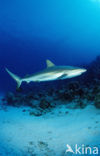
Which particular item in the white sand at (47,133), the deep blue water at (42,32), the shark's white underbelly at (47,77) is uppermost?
the deep blue water at (42,32)

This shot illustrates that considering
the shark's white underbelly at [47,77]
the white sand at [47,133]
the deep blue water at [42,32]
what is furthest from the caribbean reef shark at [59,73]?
the deep blue water at [42,32]

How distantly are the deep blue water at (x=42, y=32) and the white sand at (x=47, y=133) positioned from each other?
4145 centimetres

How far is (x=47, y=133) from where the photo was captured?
19.0 ft

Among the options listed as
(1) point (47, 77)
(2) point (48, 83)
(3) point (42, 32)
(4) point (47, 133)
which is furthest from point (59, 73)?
(3) point (42, 32)

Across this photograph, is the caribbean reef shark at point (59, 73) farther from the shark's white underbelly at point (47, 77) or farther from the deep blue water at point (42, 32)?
the deep blue water at point (42, 32)

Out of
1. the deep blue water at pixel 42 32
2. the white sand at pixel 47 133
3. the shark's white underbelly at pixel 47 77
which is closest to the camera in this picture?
the white sand at pixel 47 133

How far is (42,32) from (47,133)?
100957mm

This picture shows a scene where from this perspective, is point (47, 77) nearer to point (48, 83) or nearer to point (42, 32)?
point (48, 83)

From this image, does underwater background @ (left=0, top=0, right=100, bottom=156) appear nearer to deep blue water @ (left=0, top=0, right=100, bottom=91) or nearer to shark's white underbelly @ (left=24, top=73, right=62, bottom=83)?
deep blue water @ (left=0, top=0, right=100, bottom=91)

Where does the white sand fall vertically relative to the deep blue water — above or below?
below

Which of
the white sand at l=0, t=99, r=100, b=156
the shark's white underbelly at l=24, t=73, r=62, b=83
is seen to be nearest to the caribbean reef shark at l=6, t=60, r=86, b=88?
the shark's white underbelly at l=24, t=73, r=62, b=83

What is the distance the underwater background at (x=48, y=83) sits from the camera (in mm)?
5151

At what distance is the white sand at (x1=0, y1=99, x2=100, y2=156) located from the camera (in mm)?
4562

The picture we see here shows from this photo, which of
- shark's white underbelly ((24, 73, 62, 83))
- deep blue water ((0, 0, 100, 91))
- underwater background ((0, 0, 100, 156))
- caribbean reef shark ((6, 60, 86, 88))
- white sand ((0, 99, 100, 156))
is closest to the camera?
white sand ((0, 99, 100, 156))
